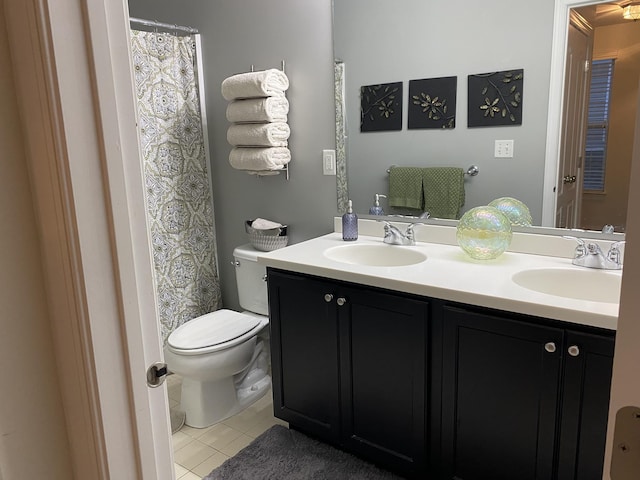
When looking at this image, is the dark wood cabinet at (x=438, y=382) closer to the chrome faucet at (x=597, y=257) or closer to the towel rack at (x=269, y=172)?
the chrome faucet at (x=597, y=257)

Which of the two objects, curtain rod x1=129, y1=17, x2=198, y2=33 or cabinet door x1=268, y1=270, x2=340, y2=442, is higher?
curtain rod x1=129, y1=17, x2=198, y2=33

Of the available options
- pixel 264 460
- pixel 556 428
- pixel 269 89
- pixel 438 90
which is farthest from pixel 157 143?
pixel 556 428

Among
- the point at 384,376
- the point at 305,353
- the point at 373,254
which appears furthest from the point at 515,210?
the point at 305,353

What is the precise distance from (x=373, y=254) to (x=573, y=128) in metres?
0.92

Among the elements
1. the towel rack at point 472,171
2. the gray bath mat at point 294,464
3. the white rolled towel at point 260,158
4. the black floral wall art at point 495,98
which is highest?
the black floral wall art at point 495,98

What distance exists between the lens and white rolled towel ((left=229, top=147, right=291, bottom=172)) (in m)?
2.39

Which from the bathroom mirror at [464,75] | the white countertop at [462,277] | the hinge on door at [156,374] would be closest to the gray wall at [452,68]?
the bathroom mirror at [464,75]

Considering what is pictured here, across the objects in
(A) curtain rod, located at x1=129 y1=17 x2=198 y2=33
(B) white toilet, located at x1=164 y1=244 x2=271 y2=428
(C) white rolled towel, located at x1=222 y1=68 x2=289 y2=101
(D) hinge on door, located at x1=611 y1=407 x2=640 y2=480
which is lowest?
(B) white toilet, located at x1=164 y1=244 x2=271 y2=428

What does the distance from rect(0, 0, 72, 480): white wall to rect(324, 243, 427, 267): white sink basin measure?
138cm

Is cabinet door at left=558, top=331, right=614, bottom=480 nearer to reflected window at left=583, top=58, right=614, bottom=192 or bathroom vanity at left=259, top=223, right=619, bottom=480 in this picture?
bathroom vanity at left=259, top=223, right=619, bottom=480

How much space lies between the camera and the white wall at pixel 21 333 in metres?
0.70

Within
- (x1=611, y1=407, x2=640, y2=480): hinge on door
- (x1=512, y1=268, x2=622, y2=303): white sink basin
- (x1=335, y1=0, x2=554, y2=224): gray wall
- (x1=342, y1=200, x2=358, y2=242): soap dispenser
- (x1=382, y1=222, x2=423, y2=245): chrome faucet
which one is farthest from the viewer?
(x1=342, y1=200, x2=358, y2=242): soap dispenser

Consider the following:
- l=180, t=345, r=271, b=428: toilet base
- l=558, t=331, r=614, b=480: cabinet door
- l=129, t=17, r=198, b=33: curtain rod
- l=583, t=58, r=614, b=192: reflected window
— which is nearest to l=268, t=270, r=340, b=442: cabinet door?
l=180, t=345, r=271, b=428: toilet base

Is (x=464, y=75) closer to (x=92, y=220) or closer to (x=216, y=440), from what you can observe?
(x=92, y=220)
